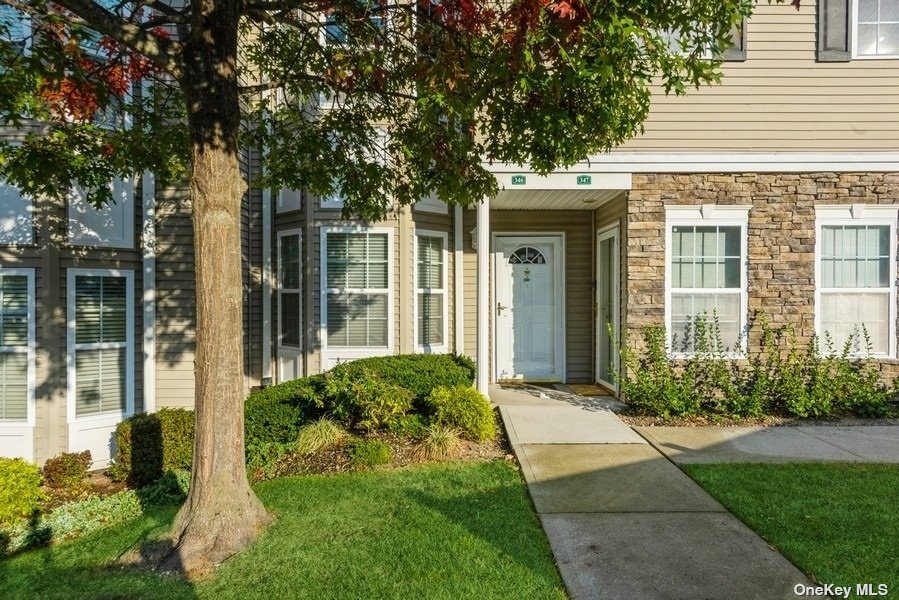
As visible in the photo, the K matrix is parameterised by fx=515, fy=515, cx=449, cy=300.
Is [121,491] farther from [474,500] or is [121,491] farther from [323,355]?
[474,500]

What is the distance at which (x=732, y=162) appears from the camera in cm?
659

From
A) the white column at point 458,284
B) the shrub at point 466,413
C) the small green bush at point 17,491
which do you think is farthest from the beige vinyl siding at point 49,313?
the white column at point 458,284

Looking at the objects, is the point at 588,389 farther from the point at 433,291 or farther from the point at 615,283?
the point at 433,291

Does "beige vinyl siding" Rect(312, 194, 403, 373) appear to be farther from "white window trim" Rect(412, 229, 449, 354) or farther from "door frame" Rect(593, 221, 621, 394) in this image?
"door frame" Rect(593, 221, 621, 394)

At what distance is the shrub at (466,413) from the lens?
18.2ft

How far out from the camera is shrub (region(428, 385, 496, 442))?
18.2 ft

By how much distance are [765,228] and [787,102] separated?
166 cm

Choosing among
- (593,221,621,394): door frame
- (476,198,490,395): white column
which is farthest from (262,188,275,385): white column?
(593,221,621,394): door frame

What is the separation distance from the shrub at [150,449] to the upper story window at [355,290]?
209 centimetres

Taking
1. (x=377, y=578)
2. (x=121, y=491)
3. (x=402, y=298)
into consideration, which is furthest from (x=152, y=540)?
(x=402, y=298)

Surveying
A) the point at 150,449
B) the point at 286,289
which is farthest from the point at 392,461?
the point at 286,289

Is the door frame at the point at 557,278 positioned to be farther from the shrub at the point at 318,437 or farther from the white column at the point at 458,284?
the shrub at the point at 318,437

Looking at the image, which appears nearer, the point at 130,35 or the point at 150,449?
the point at 130,35

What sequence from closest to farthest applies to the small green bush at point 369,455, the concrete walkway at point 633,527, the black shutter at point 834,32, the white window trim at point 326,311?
the concrete walkway at point 633,527
the small green bush at point 369,455
the black shutter at point 834,32
the white window trim at point 326,311
